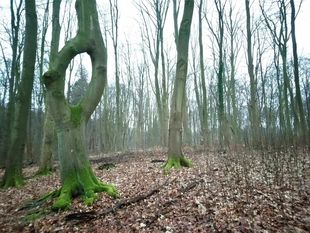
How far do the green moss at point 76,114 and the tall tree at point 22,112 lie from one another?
3714mm

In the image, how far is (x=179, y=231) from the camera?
14.2ft

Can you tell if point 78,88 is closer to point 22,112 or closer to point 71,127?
point 22,112

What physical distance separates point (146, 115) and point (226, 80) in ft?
57.9

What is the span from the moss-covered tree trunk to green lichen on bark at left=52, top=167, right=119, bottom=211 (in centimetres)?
310

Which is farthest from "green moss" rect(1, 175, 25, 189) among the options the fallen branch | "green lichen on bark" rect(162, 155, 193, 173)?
the fallen branch

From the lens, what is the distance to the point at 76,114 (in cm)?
647

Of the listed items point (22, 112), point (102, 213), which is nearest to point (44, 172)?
point (22, 112)

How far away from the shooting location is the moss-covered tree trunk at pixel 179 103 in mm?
9194

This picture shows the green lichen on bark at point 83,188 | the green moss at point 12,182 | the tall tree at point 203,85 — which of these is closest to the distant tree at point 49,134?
the green moss at point 12,182

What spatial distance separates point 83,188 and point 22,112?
4.63 m

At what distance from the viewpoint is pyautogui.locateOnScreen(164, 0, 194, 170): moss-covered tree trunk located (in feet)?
30.2

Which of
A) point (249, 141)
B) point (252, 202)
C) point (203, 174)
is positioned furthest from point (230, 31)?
point (252, 202)

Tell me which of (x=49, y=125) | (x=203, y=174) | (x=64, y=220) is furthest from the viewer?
(x=49, y=125)

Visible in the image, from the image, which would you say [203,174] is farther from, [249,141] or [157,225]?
[157,225]
